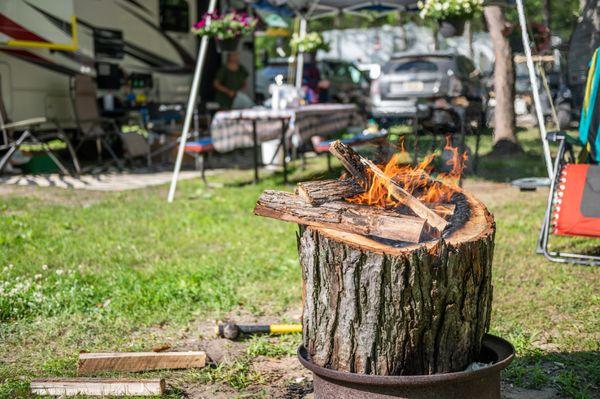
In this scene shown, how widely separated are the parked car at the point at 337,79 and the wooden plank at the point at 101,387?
13.6 m

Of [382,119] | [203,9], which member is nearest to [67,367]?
[203,9]

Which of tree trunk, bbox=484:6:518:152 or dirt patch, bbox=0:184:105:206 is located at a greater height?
tree trunk, bbox=484:6:518:152

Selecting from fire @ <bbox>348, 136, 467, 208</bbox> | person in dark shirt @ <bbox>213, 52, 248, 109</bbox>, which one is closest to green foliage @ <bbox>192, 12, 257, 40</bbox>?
person in dark shirt @ <bbox>213, 52, 248, 109</bbox>

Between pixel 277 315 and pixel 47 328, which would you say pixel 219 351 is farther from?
pixel 47 328

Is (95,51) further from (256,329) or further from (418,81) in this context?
(256,329)

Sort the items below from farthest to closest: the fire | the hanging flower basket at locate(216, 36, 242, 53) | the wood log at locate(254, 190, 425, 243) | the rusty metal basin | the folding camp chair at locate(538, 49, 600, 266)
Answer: the hanging flower basket at locate(216, 36, 242, 53) → the folding camp chair at locate(538, 49, 600, 266) → the fire → the wood log at locate(254, 190, 425, 243) → the rusty metal basin

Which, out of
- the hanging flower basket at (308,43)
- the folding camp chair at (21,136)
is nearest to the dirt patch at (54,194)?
the folding camp chair at (21,136)

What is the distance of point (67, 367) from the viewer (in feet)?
10.8

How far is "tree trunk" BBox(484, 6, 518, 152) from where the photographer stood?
418 inches

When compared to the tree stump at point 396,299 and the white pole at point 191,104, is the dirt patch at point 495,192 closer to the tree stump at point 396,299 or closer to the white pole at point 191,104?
the white pole at point 191,104

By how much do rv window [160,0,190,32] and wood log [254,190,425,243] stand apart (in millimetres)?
10909

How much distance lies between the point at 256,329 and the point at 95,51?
8729mm

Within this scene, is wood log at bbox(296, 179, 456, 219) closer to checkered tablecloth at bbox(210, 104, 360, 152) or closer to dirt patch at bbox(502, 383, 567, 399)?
dirt patch at bbox(502, 383, 567, 399)

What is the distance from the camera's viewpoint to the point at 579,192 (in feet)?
14.0
